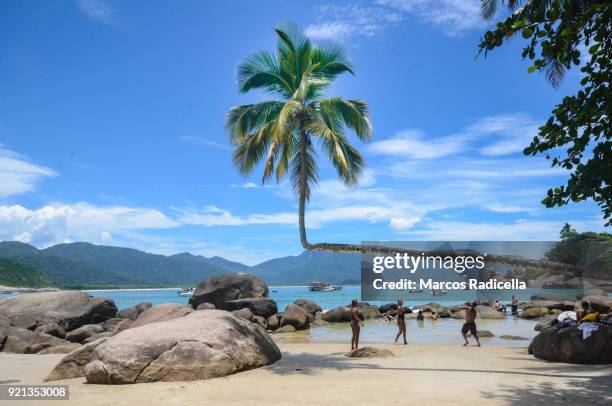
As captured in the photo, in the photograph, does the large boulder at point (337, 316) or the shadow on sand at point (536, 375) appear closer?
the shadow on sand at point (536, 375)

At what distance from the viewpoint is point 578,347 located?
12570 mm

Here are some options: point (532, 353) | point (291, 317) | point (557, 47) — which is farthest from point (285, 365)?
point (291, 317)

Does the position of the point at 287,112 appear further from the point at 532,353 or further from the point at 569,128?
the point at 532,353

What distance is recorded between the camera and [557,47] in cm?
711

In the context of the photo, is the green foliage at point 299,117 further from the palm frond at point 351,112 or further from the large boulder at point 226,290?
the large boulder at point 226,290

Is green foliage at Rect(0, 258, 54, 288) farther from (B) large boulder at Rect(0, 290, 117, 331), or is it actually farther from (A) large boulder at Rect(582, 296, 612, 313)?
(A) large boulder at Rect(582, 296, 612, 313)

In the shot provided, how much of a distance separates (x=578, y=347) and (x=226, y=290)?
27.5m

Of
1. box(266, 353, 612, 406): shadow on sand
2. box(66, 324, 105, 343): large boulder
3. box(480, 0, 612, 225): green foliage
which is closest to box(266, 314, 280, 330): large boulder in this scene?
box(66, 324, 105, 343): large boulder

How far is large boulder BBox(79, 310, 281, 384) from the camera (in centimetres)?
1010

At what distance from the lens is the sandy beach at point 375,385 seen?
8.44 m

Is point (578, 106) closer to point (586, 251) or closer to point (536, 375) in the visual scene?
point (536, 375)

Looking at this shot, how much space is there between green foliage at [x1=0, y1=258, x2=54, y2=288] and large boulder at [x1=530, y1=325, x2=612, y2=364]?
15488 centimetres

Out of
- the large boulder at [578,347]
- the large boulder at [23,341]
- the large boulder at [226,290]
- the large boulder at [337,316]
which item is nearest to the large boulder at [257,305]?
the large boulder at [226,290]

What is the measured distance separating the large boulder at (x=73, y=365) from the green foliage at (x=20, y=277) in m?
149
